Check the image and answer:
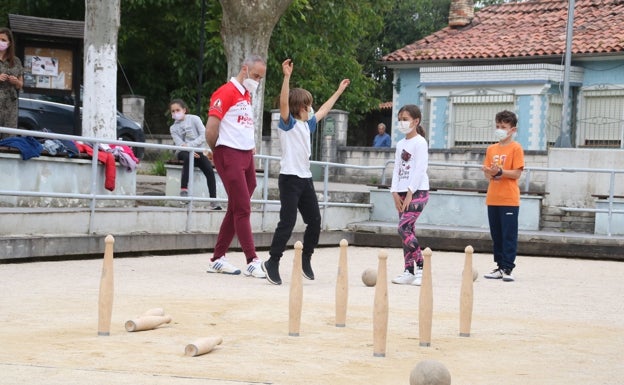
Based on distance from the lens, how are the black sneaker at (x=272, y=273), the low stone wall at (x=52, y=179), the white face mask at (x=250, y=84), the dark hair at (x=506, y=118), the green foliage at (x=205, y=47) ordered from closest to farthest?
the black sneaker at (x=272, y=273) → the white face mask at (x=250, y=84) → the dark hair at (x=506, y=118) → the low stone wall at (x=52, y=179) → the green foliage at (x=205, y=47)

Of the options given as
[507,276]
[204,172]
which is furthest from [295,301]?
[204,172]

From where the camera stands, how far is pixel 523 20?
3569 cm

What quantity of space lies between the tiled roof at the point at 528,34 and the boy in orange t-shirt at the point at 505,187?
63.7 ft

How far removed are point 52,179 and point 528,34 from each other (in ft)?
74.6

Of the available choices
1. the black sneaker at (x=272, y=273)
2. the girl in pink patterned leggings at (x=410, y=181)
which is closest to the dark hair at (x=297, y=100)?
the girl in pink patterned leggings at (x=410, y=181)

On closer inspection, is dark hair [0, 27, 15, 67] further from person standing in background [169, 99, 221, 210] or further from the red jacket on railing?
person standing in background [169, 99, 221, 210]

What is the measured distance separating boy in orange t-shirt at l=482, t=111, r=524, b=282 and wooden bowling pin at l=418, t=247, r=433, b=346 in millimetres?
5230

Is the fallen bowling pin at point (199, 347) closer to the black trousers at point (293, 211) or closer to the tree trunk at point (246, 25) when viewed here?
the black trousers at point (293, 211)

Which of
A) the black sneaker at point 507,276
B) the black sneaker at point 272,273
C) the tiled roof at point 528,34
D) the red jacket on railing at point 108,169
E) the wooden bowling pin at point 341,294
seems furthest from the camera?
the tiled roof at point 528,34

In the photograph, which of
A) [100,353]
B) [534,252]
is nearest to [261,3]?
[534,252]

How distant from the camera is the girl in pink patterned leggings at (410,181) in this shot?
11.8 metres

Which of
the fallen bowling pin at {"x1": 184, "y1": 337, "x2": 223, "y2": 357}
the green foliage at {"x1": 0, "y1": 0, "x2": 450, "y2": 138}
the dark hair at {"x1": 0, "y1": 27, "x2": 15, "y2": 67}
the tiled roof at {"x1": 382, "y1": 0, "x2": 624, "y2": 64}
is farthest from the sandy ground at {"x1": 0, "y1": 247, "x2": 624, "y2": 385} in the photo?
the tiled roof at {"x1": 382, "y1": 0, "x2": 624, "y2": 64}

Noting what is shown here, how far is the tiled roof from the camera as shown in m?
32.2

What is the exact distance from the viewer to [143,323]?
7.74 meters
